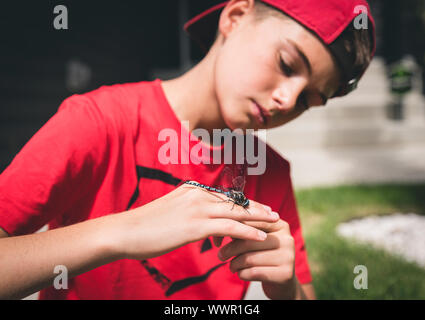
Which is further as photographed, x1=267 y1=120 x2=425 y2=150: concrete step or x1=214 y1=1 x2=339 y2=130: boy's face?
x1=267 y1=120 x2=425 y2=150: concrete step

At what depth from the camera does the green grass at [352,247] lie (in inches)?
73.4

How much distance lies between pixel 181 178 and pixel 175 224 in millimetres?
331

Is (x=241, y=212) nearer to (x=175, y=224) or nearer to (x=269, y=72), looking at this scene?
(x=175, y=224)

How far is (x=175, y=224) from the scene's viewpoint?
690mm

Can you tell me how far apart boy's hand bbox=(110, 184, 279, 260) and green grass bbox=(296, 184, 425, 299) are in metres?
1.39

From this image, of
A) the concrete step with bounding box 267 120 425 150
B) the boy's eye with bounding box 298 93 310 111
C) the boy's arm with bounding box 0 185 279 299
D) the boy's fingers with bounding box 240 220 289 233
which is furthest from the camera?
the concrete step with bounding box 267 120 425 150

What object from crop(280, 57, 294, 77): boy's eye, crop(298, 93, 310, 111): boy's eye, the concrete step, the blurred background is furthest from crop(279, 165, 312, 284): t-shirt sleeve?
the concrete step

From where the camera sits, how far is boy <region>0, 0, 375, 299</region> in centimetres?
69

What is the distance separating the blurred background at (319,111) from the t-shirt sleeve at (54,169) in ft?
1.45

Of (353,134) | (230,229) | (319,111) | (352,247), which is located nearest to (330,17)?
(230,229)

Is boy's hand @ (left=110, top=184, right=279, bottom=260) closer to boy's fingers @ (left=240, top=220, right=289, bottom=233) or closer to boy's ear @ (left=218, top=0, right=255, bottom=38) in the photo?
boy's fingers @ (left=240, top=220, right=289, bottom=233)

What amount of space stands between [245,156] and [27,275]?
0.73 meters
